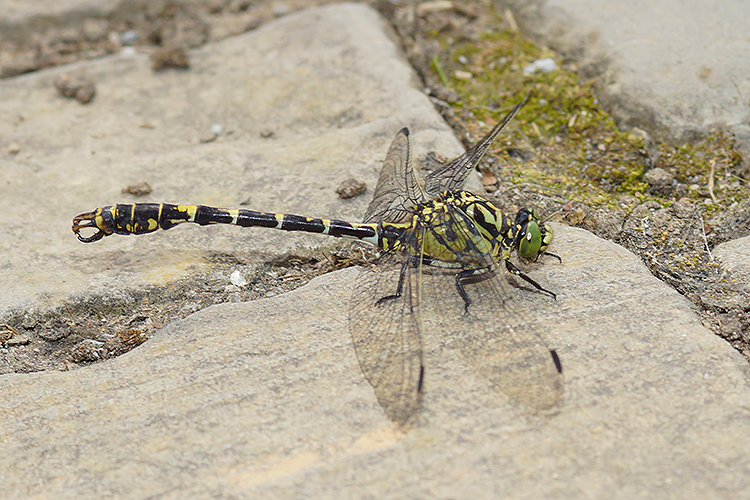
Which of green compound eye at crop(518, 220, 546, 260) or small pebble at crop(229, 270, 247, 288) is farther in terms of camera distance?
small pebble at crop(229, 270, 247, 288)

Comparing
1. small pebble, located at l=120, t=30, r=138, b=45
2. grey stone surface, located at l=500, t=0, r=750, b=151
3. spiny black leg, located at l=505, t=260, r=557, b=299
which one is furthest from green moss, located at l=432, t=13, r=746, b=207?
small pebble, located at l=120, t=30, r=138, b=45

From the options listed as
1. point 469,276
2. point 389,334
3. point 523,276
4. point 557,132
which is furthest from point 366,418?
point 557,132

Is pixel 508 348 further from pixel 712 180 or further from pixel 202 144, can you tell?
pixel 202 144

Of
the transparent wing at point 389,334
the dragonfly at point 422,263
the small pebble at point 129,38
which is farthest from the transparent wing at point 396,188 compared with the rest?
the small pebble at point 129,38

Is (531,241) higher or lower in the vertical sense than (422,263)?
higher

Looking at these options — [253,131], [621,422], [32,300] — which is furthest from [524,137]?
[32,300]

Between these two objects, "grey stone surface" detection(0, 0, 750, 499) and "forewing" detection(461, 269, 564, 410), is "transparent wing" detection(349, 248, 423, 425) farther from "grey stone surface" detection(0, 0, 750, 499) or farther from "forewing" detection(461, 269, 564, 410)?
"forewing" detection(461, 269, 564, 410)
